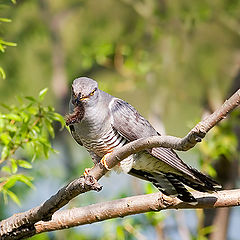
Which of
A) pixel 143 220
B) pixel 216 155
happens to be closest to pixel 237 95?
pixel 216 155

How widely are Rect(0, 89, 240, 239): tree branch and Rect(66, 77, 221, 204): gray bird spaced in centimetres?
38

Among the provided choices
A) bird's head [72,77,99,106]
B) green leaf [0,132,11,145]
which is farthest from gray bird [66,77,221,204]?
green leaf [0,132,11,145]

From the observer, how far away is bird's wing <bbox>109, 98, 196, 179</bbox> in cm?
277

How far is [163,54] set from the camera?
5.16 metres

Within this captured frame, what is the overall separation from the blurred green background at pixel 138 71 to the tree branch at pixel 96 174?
3.95 ft

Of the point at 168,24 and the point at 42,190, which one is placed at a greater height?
the point at 168,24

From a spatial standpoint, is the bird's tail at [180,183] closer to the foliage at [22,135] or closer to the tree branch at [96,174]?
the tree branch at [96,174]

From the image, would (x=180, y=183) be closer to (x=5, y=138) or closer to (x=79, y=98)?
(x=79, y=98)

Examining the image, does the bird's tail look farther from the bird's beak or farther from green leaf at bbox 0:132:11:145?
green leaf at bbox 0:132:11:145

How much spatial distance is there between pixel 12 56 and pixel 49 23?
1.80ft

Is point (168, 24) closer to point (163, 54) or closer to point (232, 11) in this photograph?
point (163, 54)

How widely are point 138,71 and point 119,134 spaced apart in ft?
6.13

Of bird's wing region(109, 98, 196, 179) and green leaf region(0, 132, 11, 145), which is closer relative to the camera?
green leaf region(0, 132, 11, 145)

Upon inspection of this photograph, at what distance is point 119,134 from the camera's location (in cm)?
286
